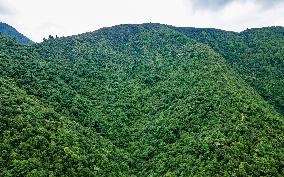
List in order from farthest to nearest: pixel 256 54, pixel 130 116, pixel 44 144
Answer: pixel 256 54
pixel 130 116
pixel 44 144

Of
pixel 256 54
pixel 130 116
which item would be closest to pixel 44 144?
pixel 130 116

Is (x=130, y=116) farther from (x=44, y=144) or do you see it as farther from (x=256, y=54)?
(x=256, y=54)

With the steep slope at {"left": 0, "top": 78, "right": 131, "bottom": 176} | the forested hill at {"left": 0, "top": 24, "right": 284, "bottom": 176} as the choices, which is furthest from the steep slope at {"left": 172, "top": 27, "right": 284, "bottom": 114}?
the steep slope at {"left": 0, "top": 78, "right": 131, "bottom": 176}

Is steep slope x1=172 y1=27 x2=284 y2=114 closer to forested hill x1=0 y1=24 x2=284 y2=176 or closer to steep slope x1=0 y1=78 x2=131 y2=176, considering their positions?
forested hill x1=0 y1=24 x2=284 y2=176

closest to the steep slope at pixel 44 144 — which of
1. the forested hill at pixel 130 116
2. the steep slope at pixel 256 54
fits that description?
the forested hill at pixel 130 116

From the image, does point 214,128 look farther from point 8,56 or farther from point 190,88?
point 8,56
